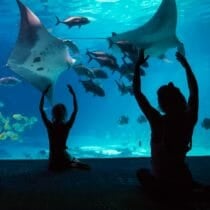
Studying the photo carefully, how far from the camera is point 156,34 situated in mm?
8227

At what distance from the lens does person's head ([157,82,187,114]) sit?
8.93 ft

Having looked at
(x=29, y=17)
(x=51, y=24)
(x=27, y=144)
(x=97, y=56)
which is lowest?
(x=27, y=144)

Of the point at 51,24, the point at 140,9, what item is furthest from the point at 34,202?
the point at 51,24

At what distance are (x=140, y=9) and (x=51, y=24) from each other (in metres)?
8.23

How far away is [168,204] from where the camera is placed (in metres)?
2.55

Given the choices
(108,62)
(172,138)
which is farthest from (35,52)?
(172,138)

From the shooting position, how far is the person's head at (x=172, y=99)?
8.93 feet

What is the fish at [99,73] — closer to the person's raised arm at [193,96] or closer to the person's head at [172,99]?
the person's raised arm at [193,96]

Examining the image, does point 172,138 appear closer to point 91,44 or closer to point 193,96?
point 193,96

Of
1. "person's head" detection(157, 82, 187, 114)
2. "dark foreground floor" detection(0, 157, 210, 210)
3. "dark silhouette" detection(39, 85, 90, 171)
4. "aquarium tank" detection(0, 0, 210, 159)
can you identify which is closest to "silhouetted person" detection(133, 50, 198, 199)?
"person's head" detection(157, 82, 187, 114)

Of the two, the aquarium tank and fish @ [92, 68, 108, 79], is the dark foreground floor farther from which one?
fish @ [92, 68, 108, 79]

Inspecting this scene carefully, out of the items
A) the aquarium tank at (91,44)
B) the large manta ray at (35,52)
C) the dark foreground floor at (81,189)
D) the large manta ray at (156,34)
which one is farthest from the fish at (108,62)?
the dark foreground floor at (81,189)

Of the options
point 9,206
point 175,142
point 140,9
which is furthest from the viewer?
point 140,9

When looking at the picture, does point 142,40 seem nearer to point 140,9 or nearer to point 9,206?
point 9,206
